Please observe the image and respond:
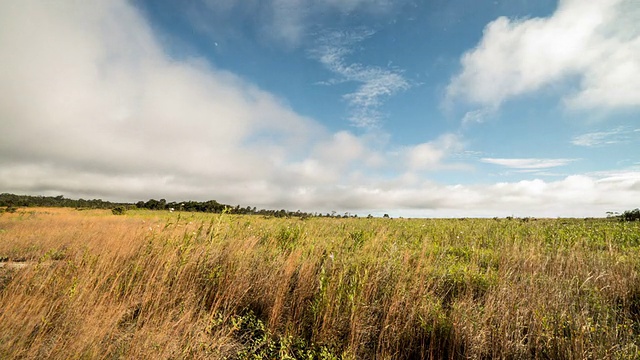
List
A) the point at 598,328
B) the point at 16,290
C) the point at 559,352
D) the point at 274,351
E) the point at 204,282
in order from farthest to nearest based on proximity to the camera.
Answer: the point at 204,282
the point at 16,290
the point at 274,351
the point at 598,328
the point at 559,352

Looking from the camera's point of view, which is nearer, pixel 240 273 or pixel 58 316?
pixel 58 316

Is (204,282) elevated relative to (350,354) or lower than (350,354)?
elevated

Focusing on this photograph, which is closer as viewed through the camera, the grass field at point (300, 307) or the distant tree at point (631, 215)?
the grass field at point (300, 307)

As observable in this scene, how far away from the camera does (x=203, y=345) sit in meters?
3.39

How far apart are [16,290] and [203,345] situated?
3546 millimetres

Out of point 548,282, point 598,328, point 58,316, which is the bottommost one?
point 58,316

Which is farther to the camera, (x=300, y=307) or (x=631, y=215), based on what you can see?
(x=631, y=215)

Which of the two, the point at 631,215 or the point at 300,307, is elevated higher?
the point at 631,215

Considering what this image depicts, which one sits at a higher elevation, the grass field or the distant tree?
the distant tree

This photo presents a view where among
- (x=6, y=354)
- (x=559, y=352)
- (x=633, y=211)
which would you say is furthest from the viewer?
(x=633, y=211)

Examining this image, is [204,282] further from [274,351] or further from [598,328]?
[598,328]

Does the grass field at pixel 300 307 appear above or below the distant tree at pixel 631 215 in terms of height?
below

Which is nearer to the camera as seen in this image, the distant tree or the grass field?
the grass field

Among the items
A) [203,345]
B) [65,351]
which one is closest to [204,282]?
[203,345]
